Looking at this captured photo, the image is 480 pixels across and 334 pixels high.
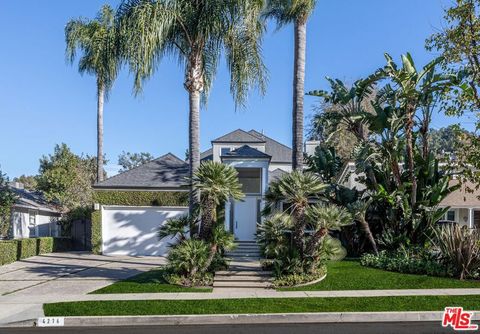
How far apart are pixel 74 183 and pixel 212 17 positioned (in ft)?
77.9

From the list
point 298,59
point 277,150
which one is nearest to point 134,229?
point 298,59

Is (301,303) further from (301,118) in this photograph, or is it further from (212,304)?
(301,118)

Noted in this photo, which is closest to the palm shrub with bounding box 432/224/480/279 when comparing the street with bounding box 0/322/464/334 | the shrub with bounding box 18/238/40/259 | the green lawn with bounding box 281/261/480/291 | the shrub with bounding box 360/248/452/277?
the shrub with bounding box 360/248/452/277

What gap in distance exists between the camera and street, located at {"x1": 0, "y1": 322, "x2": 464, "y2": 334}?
884cm

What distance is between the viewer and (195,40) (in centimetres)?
1551

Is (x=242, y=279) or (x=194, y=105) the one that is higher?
(x=194, y=105)

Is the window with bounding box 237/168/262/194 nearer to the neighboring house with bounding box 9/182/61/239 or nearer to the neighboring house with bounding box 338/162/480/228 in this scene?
the neighboring house with bounding box 338/162/480/228

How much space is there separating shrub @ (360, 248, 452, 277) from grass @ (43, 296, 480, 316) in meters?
3.02

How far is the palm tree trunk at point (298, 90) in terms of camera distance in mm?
17203

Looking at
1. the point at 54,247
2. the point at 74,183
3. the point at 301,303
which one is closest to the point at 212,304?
the point at 301,303

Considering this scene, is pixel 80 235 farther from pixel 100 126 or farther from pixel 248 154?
pixel 248 154

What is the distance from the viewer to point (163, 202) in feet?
78.8

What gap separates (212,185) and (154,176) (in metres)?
12.3

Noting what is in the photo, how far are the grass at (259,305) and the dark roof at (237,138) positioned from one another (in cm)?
1811
